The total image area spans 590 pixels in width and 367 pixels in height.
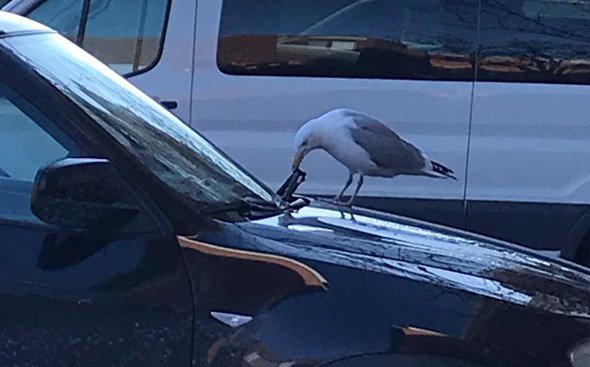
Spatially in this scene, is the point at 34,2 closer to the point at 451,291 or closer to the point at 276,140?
the point at 276,140

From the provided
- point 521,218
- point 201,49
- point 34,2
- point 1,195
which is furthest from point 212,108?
point 1,195

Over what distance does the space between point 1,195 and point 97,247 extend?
11.9 inches

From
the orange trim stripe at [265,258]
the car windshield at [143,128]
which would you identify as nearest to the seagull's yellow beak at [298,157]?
the car windshield at [143,128]

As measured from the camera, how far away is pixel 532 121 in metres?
6.01

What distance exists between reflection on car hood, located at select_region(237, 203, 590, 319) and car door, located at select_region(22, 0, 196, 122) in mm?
2511

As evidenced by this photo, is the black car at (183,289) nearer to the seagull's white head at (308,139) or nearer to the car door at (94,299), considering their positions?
the car door at (94,299)

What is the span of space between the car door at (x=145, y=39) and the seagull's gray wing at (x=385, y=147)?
107cm

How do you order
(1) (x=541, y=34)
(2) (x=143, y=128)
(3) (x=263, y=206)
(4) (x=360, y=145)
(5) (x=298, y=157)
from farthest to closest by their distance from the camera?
(1) (x=541, y=34) → (5) (x=298, y=157) → (4) (x=360, y=145) → (3) (x=263, y=206) → (2) (x=143, y=128)

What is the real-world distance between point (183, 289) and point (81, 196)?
31 cm

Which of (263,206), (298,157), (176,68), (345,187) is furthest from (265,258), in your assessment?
(176,68)

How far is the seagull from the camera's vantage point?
211 inches

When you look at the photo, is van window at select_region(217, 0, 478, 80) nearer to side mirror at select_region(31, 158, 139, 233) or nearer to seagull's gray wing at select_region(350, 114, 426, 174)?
seagull's gray wing at select_region(350, 114, 426, 174)

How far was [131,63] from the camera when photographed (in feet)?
20.1

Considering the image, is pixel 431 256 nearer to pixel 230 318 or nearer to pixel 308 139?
pixel 230 318
